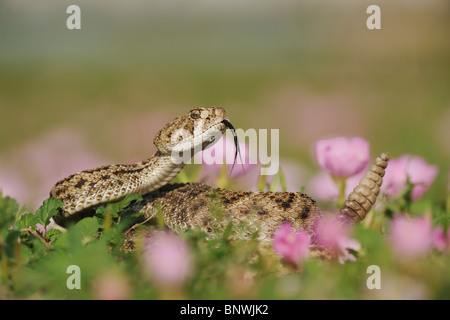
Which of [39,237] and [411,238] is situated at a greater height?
[411,238]

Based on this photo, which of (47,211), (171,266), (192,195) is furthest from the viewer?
(192,195)

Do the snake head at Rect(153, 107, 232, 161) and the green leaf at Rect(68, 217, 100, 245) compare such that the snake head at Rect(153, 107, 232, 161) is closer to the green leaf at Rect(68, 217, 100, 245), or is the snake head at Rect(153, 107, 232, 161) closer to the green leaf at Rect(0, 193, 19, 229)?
the green leaf at Rect(68, 217, 100, 245)

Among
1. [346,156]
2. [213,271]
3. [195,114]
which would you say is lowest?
[213,271]

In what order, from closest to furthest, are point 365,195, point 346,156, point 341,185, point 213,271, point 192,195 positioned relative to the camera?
point 213,271 → point 365,195 → point 346,156 → point 341,185 → point 192,195

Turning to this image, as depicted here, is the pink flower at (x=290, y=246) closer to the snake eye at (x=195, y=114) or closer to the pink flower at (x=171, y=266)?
the pink flower at (x=171, y=266)

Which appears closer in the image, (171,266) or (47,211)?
(171,266)

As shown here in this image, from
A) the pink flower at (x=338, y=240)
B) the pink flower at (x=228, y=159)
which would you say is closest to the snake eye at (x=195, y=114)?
the pink flower at (x=228, y=159)

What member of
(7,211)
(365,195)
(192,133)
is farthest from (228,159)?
(7,211)

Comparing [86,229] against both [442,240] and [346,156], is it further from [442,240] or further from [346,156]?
[442,240]
